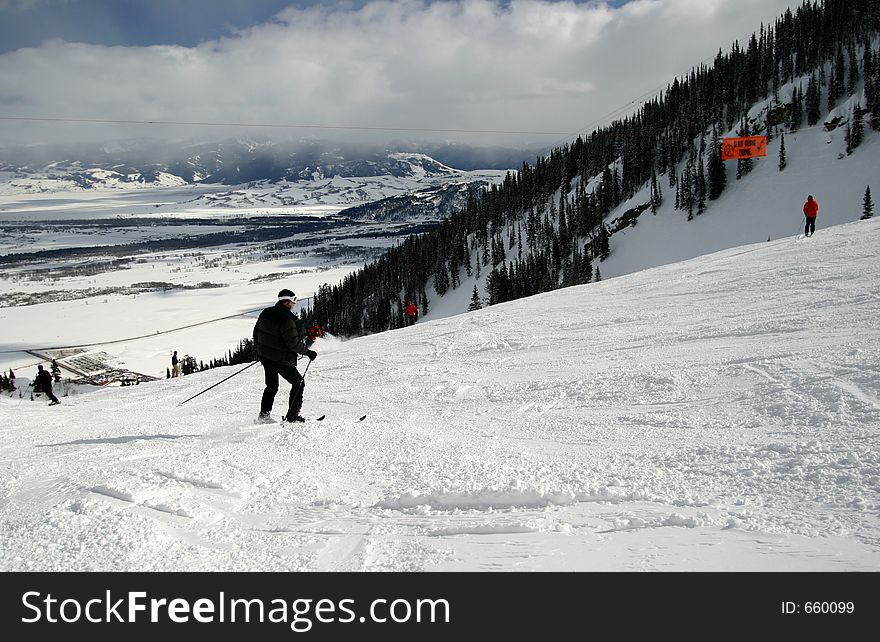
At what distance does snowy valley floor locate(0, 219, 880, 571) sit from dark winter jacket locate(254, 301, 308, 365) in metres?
1.07

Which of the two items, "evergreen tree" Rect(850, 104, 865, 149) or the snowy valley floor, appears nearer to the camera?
the snowy valley floor

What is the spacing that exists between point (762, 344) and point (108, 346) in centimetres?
10303

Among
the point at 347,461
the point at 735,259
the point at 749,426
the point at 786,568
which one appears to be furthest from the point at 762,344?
the point at 735,259

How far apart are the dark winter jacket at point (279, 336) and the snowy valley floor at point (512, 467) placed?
1066 mm

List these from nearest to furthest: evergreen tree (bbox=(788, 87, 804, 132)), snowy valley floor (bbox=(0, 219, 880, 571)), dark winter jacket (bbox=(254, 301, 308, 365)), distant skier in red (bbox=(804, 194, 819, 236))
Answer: snowy valley floor (bbox=(0, 219, 880, 571)) < dark winter jacket (bbox=(254, 301, 308, 365)) < distant skier in red (bbox=(804, 194, 819, 236)) < evergreen tree (bbox=(788, 87, 804, 132))

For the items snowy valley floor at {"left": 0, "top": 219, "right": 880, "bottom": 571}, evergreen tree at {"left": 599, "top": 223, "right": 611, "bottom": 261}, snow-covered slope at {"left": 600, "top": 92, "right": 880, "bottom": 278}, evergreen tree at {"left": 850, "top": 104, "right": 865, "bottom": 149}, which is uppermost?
evergreen tree at {"left": 850, "top": 104, "right": 865, "bottom": 149}

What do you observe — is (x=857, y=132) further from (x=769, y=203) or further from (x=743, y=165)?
(x=769, y=203)

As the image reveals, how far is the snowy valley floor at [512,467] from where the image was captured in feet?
12.3

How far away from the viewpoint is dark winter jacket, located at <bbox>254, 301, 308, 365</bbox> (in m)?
7.31

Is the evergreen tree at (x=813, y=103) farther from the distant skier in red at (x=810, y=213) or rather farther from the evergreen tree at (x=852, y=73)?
the distant skier in red at (x=810, y=213)

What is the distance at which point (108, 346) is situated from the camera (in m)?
90.1

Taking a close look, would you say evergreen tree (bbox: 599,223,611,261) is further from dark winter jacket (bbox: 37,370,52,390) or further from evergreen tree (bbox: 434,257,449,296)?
dark winter jacket (bbox: 37,370,52,390)

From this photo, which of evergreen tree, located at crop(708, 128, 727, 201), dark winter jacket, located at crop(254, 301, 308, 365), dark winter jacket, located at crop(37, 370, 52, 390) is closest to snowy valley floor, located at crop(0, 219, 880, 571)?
dark winter jacket, located at crop(254, 301, 308, 365)
